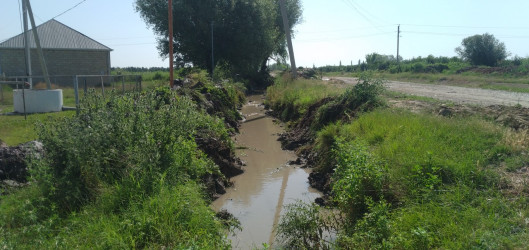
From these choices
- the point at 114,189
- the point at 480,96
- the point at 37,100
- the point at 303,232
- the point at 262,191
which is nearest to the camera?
the point at 114,189

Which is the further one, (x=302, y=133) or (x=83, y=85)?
(x=83, y=85)

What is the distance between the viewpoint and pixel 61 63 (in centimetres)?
3412

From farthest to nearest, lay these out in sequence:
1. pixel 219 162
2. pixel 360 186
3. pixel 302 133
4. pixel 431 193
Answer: pixel 302 133 → pixel 219 162 → pixel 360 186 → pixel 431 193

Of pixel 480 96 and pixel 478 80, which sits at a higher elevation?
pixel 478 80

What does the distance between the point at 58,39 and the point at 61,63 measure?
8.41 ft

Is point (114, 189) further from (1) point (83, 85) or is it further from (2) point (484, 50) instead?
(2) point (484, 50)

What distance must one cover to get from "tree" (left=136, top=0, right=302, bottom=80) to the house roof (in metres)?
5.90

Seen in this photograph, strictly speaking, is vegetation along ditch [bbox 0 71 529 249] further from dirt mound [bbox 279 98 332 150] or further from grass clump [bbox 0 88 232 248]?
dirt mound [bbox 279 98 332 150]

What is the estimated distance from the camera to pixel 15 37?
3362 cm

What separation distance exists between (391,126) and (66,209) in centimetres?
687

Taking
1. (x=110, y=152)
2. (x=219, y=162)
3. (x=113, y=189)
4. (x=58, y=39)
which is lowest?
(x=219, y=162)

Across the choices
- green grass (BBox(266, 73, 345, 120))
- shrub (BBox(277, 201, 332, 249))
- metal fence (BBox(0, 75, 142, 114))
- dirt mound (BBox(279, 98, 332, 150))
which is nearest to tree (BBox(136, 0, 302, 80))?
metal fence (BBox(0, 75, 142, 114))

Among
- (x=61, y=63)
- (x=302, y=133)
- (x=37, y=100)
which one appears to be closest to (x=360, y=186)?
(x=302, y=133)

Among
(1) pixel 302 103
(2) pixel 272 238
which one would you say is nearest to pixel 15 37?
(1) pixel 302 103
